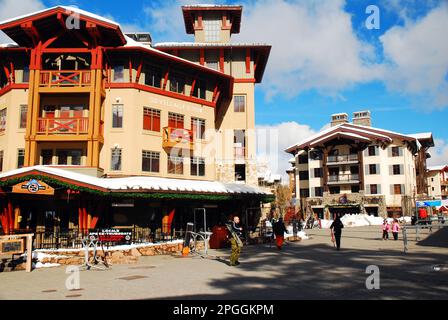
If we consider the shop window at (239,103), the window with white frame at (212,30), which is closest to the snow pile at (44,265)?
the shop window at (239,103)

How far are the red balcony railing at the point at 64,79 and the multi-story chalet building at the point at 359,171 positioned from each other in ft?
132

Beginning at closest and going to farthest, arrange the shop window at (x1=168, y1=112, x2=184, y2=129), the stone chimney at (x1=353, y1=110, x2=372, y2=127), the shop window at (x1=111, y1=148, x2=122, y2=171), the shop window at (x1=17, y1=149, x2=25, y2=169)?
1. the shop window at (x1=17, y1=149, x2=25, y2=169)
2. the shop window at (x1=111, y1=148, x2=122, y2=171)
3. the shop window at (x1=168, y1=112, x2=184, y2=129)
4. the stone chimney at (x1=353, y1=110, x2=372, y2=127)

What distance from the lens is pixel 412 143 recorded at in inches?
2345

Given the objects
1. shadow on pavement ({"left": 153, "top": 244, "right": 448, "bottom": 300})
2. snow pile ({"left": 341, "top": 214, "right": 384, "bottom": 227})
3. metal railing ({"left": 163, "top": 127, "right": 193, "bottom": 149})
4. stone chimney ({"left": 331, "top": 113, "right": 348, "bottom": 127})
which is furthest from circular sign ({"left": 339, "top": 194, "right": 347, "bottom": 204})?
shadow on pavement ({"left": 153, "top": 244, "right": 448, "bottom": 300})

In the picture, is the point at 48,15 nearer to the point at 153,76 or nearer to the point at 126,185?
the point at 153,76

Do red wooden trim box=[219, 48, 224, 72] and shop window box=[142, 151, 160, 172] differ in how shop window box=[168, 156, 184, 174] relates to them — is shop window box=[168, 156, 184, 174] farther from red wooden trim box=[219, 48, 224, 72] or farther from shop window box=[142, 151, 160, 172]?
red wooden trim box=[219, 48, 224, 72]

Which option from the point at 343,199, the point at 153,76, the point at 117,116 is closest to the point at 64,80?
the point at 117,116

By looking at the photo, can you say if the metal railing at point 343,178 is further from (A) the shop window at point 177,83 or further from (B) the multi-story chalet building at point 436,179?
(B) the multi-story chalet building at point 436,179

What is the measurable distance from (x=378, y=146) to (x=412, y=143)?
595 cm

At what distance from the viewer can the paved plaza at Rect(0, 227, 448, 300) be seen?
899 cm

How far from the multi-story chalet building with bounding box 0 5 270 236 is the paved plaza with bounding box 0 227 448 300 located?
761cm

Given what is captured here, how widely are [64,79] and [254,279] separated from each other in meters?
18.8
